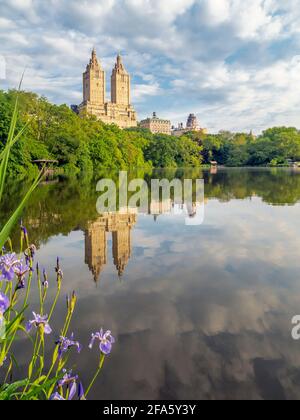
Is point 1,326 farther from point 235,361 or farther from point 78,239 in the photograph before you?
point 78,239

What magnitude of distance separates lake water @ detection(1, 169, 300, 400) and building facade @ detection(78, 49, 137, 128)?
317 feet

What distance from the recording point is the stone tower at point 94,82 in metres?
106

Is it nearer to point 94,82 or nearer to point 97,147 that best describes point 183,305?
point 97,147

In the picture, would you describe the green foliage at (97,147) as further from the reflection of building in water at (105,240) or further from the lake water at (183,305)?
the reflection of building in water at (105,240)

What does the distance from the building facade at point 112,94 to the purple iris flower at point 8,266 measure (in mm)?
100396

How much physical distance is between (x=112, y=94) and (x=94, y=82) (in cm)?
777

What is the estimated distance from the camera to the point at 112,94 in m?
113

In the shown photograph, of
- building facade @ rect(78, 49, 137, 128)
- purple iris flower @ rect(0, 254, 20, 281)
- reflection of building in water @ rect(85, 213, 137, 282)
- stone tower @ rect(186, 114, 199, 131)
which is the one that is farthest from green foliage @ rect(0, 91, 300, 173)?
stone tower @ rect(186, 114, 199, 131)

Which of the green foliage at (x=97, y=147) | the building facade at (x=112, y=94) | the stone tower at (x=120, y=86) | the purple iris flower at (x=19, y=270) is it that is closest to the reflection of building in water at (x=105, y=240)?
the green foliage at (x=97, y=147)

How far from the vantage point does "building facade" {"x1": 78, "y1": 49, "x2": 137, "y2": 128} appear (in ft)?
329

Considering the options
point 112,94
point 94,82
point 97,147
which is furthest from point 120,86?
point 97,147

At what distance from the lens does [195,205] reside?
977cm
